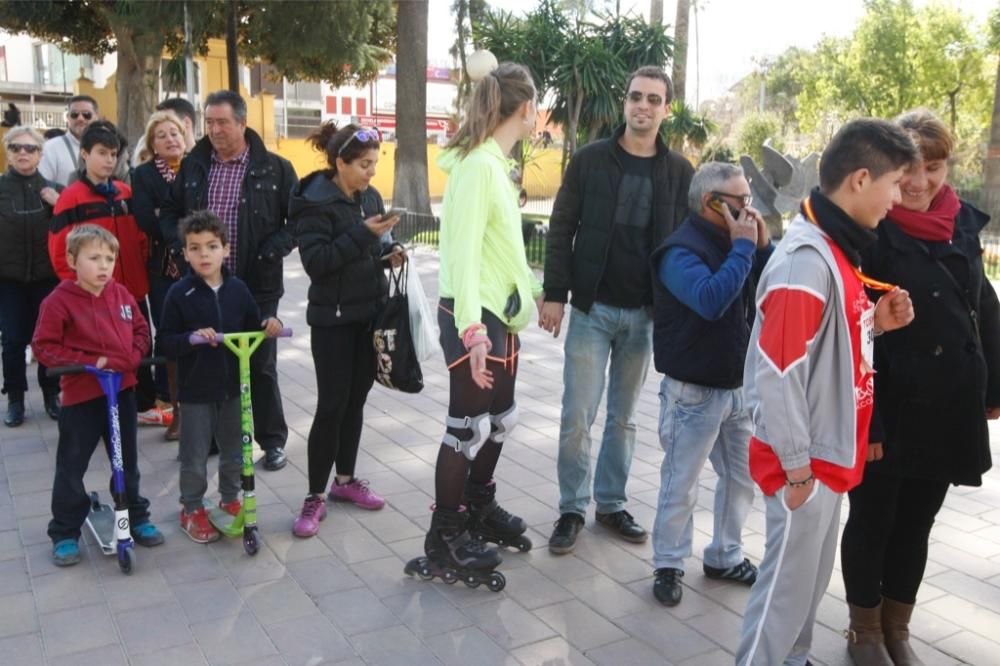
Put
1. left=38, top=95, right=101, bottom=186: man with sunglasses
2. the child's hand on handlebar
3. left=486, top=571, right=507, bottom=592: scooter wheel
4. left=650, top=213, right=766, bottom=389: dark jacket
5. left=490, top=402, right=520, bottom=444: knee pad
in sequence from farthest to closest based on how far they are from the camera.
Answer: left=38, top=95, right=101, bottom=186: man with sunglasses
the child's hand on handlebar
left=490, top=402, right=520, bottom=444: knee pad
left=486, top=571, right=507, bottom=592: scooter wheel
left=650, top=213, right=766, bottom=389: dark jacket

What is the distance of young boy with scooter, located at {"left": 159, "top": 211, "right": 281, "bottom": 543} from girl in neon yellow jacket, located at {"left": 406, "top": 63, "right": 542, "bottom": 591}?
1086 mm

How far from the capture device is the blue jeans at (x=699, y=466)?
3674mm

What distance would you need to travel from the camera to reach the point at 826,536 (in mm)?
2854

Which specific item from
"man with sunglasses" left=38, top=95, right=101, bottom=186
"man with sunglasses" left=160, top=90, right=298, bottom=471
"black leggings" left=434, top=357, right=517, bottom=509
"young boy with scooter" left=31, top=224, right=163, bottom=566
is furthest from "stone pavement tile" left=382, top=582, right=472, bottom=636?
"man with sunglasses" left=38, top=95, right=101, bottom=186

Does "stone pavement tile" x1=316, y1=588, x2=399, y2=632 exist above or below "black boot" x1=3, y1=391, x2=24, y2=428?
below

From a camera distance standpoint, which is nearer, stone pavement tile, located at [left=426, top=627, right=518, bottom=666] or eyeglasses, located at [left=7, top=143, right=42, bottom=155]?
stone pavement tile, located at [left=426, top=627, right=518, bottom=666]

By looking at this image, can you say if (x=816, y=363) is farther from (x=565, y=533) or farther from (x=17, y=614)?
(x=17, y=614)

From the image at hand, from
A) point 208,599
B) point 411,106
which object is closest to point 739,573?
point 208,599

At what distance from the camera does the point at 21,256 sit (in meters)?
6.09

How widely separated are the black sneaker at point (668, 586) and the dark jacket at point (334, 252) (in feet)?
5.82

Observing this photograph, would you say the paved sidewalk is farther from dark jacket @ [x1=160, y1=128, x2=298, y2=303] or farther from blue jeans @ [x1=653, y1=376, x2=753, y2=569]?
dark jacket @ [x1=160, y1=128, x2=298, y2=303]

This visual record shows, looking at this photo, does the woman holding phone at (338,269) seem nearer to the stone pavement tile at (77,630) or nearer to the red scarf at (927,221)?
the stone pavement tile at (77,630)

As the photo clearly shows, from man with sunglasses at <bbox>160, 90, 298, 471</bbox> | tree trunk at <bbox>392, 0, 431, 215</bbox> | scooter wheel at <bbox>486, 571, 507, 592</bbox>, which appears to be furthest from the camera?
tree trunk at <bbox>392, 0, 431, 215</bbox>

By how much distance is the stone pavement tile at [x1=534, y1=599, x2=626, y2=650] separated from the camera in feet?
11.3
